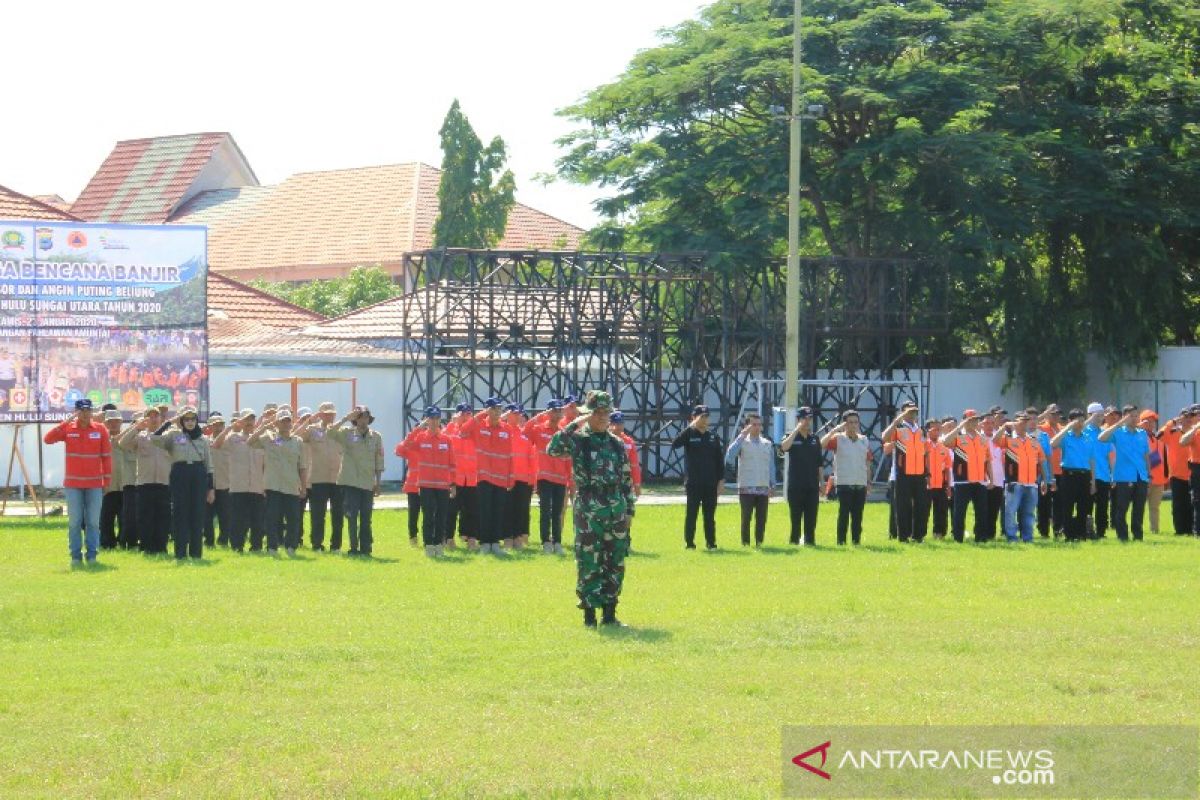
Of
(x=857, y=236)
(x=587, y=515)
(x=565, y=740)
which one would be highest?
(x=857, y=236)

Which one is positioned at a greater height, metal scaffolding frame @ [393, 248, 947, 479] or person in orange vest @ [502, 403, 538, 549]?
metal scaffolding frame @ [393, 248, 947, 479]

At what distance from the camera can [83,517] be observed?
20562mm

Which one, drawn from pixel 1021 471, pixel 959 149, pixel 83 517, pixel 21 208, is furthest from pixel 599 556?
pixel 21 208

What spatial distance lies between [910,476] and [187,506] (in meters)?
9.16

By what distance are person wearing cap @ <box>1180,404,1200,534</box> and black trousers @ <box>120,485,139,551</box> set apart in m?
13.9

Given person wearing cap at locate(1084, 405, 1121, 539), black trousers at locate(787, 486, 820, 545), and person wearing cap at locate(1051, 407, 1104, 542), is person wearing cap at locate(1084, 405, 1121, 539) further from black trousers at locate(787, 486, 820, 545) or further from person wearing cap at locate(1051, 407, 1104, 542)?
black trousers at locate(787, 486, 820, 545)

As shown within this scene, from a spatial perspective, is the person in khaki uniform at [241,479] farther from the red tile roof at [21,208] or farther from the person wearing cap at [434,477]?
the red tile roof at [21,208]

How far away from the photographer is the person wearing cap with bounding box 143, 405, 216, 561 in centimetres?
2117

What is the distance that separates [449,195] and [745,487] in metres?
35.6

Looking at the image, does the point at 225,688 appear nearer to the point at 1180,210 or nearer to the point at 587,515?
the point at 587,515

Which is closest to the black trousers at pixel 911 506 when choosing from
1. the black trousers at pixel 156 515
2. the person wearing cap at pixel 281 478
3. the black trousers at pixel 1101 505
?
the black trousers at pixel 1101 505

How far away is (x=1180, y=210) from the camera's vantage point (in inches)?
1689

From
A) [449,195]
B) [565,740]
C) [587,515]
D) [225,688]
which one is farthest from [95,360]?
[449,195]

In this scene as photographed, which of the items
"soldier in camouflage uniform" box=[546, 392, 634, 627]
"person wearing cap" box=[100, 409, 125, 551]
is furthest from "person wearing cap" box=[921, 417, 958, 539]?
"soldier in camouflage uniform" box=[546, 392, 634, 627]
